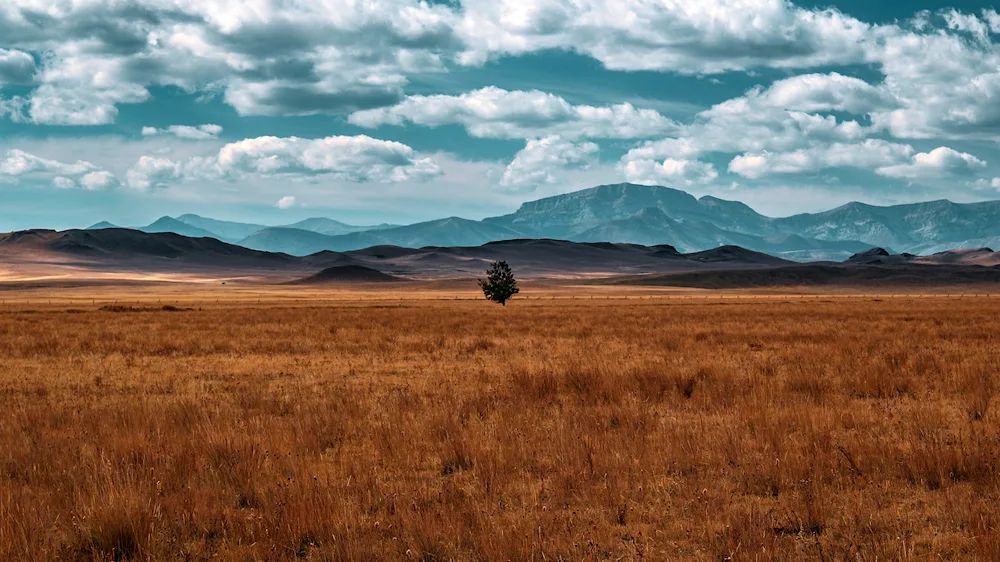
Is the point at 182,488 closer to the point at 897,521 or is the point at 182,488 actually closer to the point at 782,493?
the point at 782,493

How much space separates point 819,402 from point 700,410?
2425mm

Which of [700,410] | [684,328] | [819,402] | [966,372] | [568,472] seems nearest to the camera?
[568,472]

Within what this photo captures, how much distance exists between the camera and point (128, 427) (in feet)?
35.8

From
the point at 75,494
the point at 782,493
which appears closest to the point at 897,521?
the point at 782,493

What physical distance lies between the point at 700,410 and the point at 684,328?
78.9 feet

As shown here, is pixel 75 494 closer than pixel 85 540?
No

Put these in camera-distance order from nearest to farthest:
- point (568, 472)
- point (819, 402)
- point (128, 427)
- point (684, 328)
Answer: point (568, 472), point (128, 427), point (819, 402), point (684, 328)

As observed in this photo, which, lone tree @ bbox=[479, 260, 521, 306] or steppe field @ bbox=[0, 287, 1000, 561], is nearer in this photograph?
steppe field @ bbox=[0, 287, 1000, 561]

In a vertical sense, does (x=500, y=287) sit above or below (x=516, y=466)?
above

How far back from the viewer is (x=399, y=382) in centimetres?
1752

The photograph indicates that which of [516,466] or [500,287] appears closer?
[516,466]

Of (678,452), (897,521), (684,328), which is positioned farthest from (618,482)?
(684,328)

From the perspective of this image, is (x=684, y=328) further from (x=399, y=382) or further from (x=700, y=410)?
(x=700, y=410)

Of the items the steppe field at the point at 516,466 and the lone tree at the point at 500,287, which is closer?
the steppe field at the point at 516,466
